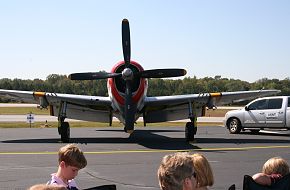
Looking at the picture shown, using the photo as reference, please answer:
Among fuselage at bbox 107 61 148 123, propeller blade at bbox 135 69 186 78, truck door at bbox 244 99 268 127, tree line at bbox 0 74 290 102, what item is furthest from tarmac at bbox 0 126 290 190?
tree line at bbox 0 74 290 102

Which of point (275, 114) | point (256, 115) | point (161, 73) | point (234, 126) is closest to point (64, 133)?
point (161, 73)

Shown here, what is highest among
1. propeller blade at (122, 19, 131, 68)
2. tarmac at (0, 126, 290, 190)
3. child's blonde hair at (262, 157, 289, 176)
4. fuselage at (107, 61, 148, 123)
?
propeller blade at (122, 19, 131, 68)

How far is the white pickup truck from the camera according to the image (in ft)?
72.8

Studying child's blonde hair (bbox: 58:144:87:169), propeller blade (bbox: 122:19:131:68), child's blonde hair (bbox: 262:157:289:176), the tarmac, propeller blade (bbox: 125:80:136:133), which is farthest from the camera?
propeller blade (bbox: 122:19:131:68)

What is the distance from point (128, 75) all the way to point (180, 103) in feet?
12.4

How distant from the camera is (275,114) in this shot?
2234 cm

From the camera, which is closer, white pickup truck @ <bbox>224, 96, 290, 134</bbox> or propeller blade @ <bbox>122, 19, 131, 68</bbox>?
propeller blade @ <bbox>122, 19, 131, 68</bbox>

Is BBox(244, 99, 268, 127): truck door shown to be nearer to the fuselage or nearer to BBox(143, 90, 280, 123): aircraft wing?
BBox(143, 90, 280, 123): aircraft wing

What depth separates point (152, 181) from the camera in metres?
9.26

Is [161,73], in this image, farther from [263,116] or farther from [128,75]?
[263,116]

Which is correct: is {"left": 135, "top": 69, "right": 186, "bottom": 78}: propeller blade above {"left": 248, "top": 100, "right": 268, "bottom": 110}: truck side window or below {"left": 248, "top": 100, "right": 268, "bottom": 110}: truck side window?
above

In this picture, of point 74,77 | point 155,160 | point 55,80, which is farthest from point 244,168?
point 55,80

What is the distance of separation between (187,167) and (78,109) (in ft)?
59.4

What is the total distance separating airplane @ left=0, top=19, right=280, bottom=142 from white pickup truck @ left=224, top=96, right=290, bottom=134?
1.93 meters
